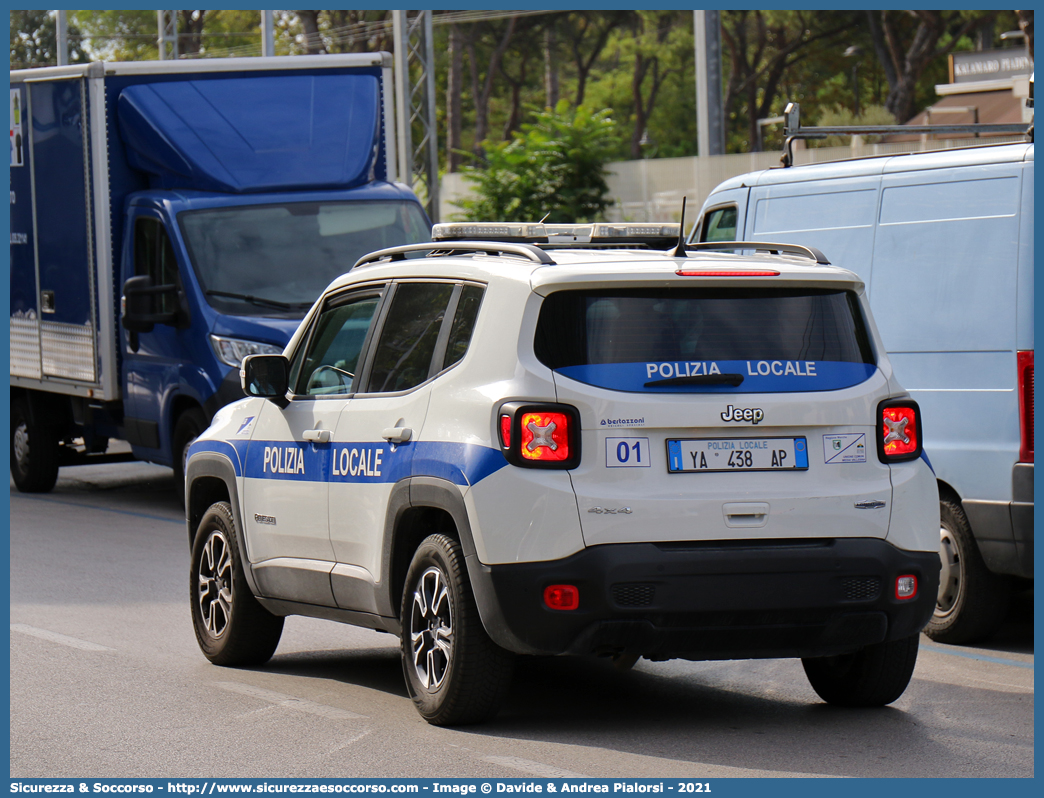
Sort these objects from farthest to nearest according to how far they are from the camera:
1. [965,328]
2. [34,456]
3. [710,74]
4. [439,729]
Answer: [710,74], [34,456], [965,328], [439,729]

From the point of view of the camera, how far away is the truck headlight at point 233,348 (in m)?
12.5

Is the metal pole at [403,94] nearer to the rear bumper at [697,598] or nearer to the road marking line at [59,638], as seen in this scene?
the road marking line at [59,638]

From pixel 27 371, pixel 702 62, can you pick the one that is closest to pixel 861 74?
pixel 702 62

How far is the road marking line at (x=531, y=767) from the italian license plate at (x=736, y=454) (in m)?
1.08

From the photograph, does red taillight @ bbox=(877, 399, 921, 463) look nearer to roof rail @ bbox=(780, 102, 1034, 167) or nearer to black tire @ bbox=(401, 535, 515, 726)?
black tire @ bbox=(401, 535, 515, 726)

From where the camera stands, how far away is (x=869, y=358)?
624 cm

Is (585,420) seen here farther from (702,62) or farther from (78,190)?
(702,62)

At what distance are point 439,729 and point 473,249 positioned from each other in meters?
1.87

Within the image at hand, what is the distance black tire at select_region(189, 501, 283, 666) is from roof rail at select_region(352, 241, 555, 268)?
4.63ft

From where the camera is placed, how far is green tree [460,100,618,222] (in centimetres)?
3164

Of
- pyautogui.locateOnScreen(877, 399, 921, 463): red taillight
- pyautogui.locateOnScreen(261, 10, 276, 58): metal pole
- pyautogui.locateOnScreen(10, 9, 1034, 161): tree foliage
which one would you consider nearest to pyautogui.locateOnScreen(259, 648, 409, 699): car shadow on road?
pyautogui.locateOnScreen(877, 399, 921, 463): red taillight

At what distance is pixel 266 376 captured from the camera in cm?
715

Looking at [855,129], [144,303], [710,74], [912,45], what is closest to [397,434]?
[855,129]

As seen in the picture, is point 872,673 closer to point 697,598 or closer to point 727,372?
point 697,598
